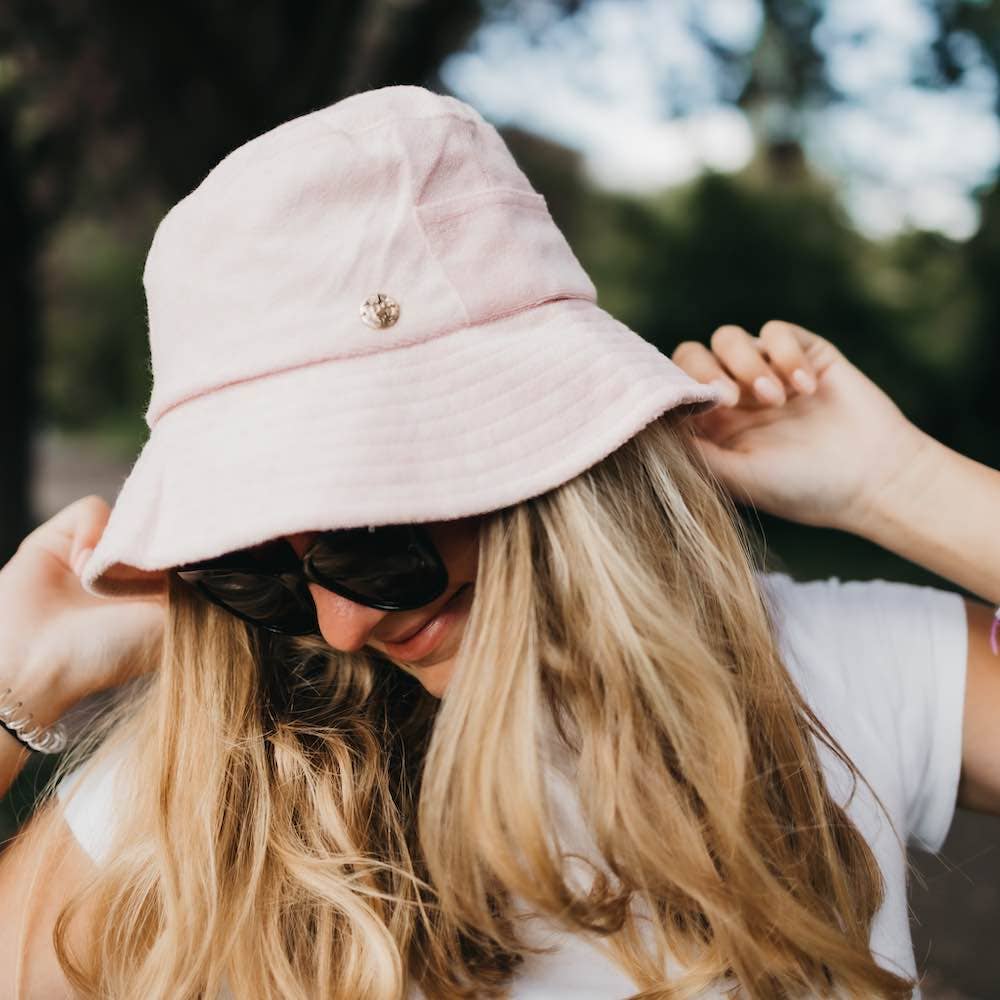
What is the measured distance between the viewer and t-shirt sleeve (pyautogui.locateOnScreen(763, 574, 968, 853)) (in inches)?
69.6

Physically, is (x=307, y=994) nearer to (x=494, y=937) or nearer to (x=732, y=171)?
(x=494, y=937)

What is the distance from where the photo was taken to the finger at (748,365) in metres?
1.84

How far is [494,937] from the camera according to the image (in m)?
1.53

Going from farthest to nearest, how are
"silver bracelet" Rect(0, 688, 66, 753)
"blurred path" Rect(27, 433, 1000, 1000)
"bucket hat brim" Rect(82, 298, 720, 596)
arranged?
1. "blurred path" Rect(27, 433, 1000, 1000)
2. "silver bracelet" Rect(0, 688, 66, 753)
3. "bucket hat brim" Rect(82, 298, 720, 596)

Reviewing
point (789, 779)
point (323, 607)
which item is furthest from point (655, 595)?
point (323, 607)

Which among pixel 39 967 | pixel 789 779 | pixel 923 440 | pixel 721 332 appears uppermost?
pixel 721 332

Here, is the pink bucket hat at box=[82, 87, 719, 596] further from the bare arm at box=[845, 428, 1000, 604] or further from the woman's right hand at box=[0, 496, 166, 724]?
the bare arm at box=[845, 428, 1000, 604]

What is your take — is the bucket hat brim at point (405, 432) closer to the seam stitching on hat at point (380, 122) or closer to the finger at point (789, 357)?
the seam stitching on hat at point (380, 122)

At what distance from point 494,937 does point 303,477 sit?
0.77 m

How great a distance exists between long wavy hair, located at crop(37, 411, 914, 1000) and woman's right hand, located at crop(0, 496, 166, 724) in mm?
126

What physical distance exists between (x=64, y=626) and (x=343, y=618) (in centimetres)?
66

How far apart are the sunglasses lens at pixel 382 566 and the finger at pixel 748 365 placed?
0.76 metres

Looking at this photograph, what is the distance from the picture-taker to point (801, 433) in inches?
75.3

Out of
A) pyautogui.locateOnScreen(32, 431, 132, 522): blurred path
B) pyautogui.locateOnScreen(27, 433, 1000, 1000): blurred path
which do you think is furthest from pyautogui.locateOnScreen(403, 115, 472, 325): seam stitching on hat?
pyautogui.locateOnScreen(32, 431, 132, 522): blurred path
